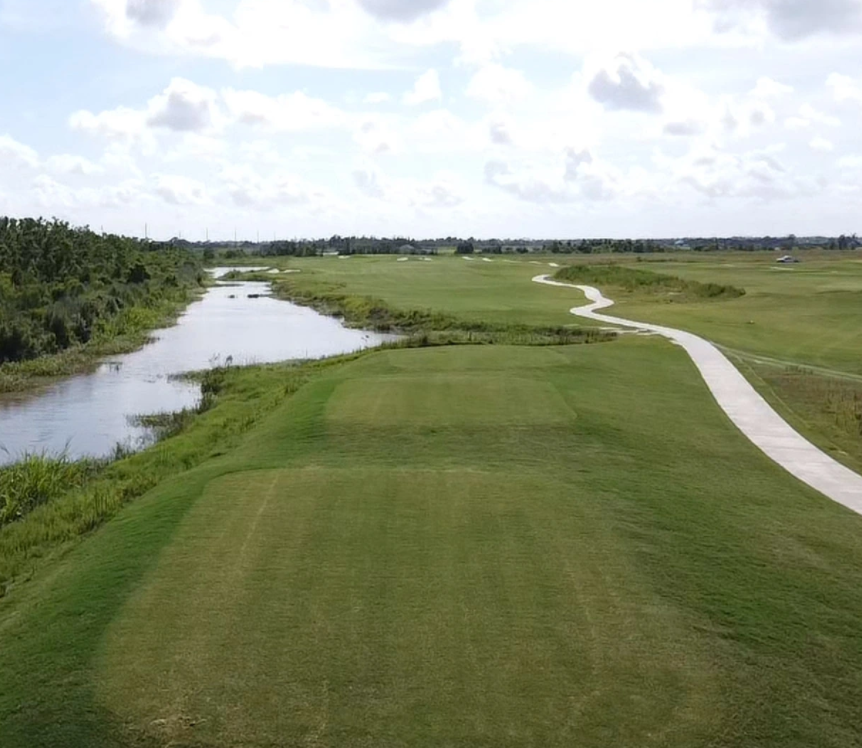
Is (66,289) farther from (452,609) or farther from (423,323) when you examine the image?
(452,609)

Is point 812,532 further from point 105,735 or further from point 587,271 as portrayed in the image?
point 587,271

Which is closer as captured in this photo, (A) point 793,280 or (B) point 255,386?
(B) point 255,386

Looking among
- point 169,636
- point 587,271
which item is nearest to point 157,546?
point 169,636

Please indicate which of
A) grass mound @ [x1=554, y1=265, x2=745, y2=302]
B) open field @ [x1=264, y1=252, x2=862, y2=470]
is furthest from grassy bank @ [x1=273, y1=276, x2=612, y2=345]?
grass mound @ [x1=554, y1=265, x2=745, y2=302]

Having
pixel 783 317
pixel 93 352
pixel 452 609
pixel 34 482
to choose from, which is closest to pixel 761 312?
pixel 783 317

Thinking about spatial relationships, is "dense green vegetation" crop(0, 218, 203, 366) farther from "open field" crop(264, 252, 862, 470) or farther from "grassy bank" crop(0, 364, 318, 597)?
"grassy bank" crop(0, 364, 318, 597)

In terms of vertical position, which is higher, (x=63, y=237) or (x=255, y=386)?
(x=63, y=237)
